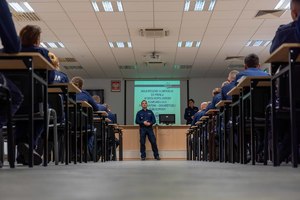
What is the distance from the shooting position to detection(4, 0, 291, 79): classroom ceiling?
7.87m

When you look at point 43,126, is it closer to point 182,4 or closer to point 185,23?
point 182,4

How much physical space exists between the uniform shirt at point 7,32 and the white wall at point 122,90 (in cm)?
1204

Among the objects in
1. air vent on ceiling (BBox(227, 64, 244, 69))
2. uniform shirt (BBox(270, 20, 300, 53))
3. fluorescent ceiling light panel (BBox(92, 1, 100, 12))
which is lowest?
uniform shirt (BBox(270, 20, 300, 53))

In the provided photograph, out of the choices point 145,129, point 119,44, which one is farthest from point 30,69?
point 145,129

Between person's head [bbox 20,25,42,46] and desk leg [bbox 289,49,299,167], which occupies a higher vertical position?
person's head [bbox 20,25,42,46]

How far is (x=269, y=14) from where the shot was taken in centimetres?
821

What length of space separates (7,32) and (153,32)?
6.92 metres

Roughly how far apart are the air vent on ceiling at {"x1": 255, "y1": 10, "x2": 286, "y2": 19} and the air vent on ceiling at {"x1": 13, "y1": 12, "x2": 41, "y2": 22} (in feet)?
12.9

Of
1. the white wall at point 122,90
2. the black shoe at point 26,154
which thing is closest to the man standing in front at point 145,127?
the white wall at point 122,90

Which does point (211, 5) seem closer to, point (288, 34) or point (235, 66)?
point (288, 34)

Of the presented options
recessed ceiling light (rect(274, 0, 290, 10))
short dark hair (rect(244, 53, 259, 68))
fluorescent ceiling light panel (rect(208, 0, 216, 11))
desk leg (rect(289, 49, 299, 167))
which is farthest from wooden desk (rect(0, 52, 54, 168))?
recessed ceiling light (rect(274, 0, 290, 10))

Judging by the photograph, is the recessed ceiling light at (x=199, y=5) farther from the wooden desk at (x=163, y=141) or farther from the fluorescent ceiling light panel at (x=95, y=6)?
the wooden desk at (x=163, y=141)

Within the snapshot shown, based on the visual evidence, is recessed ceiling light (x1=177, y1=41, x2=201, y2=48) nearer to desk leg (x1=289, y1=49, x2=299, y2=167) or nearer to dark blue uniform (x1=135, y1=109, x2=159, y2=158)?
dark blue uniform (x1=135, y1=109, x2=159, y2=158)

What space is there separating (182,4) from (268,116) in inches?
173
